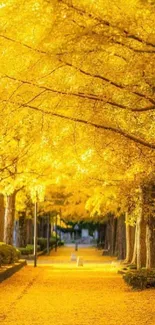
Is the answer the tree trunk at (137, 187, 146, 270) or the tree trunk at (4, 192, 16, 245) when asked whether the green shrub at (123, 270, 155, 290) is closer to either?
the tree trunk at (137, 187, 146, 270)

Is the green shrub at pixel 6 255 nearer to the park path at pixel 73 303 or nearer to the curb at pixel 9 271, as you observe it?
the curb at pixel 9 271

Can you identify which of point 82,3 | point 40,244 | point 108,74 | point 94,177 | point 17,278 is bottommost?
point 40,244

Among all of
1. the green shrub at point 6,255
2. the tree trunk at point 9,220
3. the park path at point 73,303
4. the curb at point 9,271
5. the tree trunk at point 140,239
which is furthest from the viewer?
the tree trunk at point 9,220

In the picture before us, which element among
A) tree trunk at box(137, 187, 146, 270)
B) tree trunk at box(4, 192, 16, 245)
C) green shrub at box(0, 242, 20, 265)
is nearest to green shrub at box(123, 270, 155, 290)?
tree trunk at box(137, 187, 146, 270)

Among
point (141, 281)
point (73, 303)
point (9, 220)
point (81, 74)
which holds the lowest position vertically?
point (9, 220)

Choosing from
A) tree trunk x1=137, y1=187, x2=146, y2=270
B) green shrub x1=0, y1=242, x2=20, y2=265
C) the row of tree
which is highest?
the row of tree

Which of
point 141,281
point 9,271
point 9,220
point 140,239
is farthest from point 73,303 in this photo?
point 9,220

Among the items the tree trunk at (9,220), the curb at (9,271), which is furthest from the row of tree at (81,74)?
the tree trunk at (9,220)

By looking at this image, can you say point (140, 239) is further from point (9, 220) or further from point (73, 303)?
point (73, 303)

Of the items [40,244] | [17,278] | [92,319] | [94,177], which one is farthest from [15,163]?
Answer: [40,244]

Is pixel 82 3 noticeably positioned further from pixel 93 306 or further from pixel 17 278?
pixel 17 278

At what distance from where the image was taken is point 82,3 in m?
12.0

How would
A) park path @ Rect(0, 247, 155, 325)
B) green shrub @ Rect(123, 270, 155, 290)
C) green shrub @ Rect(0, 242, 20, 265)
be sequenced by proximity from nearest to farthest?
park path @ Rect(0, 247, 155, 325), green shrub @ Rect(123, 270, 155, 290), green shrub @ Rect(0, 242, 20, 265)

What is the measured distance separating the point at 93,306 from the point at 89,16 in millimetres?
7828
